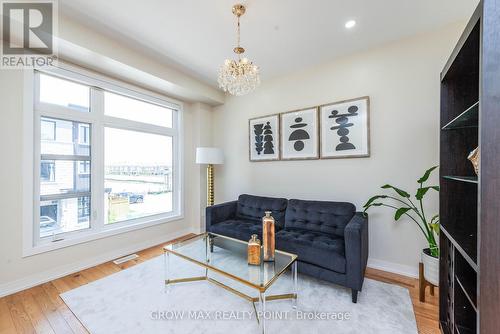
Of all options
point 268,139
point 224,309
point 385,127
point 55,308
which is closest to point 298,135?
point 268,139

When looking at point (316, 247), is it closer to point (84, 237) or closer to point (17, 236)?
point (84, 237)

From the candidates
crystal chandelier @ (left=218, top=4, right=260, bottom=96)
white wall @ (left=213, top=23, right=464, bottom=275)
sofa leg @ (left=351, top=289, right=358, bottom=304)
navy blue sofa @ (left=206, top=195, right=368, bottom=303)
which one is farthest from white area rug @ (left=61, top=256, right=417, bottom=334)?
crystal chandelier @ (left=218, top=4, right=260, bottom=96)

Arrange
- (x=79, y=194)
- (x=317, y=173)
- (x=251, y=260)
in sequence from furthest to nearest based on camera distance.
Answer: (x=317, y=173) → (x=79, y=194) → (x=251, y=260)

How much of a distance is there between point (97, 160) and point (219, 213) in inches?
73.0

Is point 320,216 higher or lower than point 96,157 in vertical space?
lower

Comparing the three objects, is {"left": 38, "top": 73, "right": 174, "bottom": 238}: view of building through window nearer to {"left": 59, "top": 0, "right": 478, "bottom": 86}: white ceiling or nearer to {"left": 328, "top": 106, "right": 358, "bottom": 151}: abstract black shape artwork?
{"left": 59, "top": 0, "right": 478, "bottom": 86}: white ceiling

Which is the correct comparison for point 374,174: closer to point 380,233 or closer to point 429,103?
point 380,233

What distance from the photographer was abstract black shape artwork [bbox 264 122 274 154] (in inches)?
137

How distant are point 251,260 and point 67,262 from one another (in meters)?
2.37

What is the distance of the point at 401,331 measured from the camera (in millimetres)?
1579

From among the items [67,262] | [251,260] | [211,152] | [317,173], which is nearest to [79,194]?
[67,262]

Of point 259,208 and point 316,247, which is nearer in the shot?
point 316,247

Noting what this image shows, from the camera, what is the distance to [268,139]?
350 cm

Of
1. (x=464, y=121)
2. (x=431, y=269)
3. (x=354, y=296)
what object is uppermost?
(x=464, y=121)
